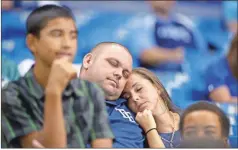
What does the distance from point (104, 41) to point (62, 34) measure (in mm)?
200

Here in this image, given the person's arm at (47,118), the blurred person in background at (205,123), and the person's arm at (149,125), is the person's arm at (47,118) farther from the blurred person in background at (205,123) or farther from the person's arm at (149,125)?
the blurred person in background at (205,123)

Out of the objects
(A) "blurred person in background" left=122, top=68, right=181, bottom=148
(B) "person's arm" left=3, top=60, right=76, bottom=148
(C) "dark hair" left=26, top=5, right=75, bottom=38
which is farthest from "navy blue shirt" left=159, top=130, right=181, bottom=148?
(C) "dark hair" left=26, top=5, right=75, bottom=38

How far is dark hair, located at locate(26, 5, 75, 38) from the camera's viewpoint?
229 cm

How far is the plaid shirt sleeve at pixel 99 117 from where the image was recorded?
2246 mm

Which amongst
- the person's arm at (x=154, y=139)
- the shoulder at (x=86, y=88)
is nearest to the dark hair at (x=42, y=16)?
the shoulder at (x=86, y=88)

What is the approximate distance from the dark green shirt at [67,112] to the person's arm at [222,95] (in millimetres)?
515

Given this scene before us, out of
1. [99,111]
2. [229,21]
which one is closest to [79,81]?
[99,111]

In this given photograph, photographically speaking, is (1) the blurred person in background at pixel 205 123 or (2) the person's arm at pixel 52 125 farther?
(1) the blurred person in background at pixel 205 123

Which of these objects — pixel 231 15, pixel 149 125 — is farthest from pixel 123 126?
pixel 231 15

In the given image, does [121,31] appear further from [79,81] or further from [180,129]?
[180,129]

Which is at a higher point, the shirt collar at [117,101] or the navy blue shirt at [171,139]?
the shirt collar at [117,101]

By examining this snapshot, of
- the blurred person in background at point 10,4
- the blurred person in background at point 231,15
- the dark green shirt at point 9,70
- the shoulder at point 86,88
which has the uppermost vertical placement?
the blurred person in background at point 231,15

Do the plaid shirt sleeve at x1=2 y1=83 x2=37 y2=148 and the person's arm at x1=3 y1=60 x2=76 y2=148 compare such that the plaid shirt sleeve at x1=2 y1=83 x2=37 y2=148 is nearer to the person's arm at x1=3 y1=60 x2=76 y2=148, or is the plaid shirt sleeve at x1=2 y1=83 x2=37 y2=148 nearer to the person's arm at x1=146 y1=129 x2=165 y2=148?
the person's arm at x1=3 y1=60 x2=76 y2=148

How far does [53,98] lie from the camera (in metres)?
2.21
